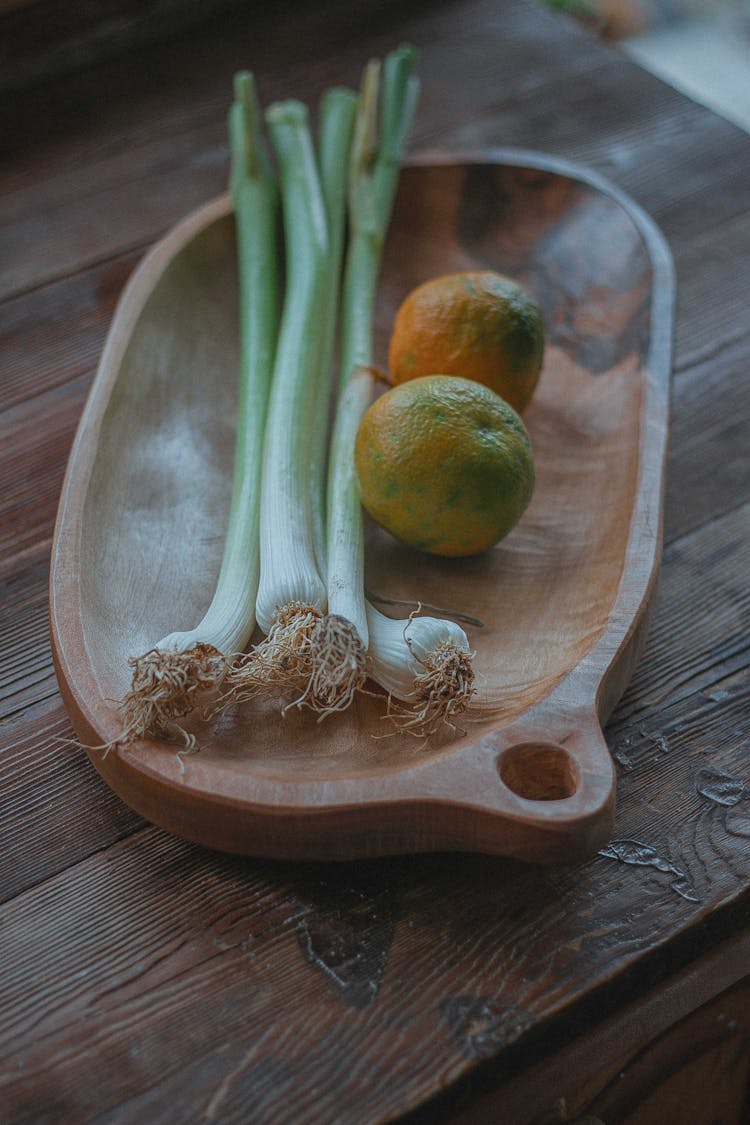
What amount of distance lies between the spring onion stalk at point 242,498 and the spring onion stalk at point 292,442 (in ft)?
0.04

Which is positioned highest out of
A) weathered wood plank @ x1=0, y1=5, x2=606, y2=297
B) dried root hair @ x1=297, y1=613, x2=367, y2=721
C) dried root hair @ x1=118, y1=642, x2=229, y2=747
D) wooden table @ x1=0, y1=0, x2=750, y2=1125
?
weathered wood plank @ x1=0, y1=5, x2=606, y2=297

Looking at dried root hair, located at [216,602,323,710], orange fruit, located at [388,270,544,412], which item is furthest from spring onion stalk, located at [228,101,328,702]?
orange fruit, located at [388,270,544,412]

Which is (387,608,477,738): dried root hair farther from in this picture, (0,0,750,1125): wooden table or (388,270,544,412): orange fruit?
(388,270,544,412): orange fruit

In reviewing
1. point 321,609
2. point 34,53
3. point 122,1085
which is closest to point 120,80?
point 34,53

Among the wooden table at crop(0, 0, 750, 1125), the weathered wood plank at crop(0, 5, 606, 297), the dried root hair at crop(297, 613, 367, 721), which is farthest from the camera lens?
the weathered wood plank at crop(0, 5, 606, 297)

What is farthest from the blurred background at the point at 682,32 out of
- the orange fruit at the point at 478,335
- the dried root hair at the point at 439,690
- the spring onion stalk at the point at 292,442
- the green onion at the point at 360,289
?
the dried root hair at the point at 439,690

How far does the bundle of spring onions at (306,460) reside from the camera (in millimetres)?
680

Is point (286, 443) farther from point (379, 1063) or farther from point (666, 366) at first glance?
point (379, 1063)

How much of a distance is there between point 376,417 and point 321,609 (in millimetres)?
165

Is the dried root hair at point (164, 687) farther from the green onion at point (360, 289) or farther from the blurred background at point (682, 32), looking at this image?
Result: the blurred background at point (682, 32)

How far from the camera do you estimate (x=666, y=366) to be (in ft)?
3.12

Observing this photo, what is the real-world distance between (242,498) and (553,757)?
349mm

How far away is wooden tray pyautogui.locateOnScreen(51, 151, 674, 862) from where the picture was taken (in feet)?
2.01

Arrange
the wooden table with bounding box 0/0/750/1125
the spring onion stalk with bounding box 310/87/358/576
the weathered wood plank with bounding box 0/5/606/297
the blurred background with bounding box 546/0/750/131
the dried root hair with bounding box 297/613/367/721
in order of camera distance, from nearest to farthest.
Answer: the wooden table with bounding box 0/0/750/1125
the dried root hair with bounding box 297/613/367/721
the spring onion stalk with bounding box 310/87/358/576
the weathered wood plank with bounding box 0/5/606/297
the blurred background with bounding box 546/0/750/131
